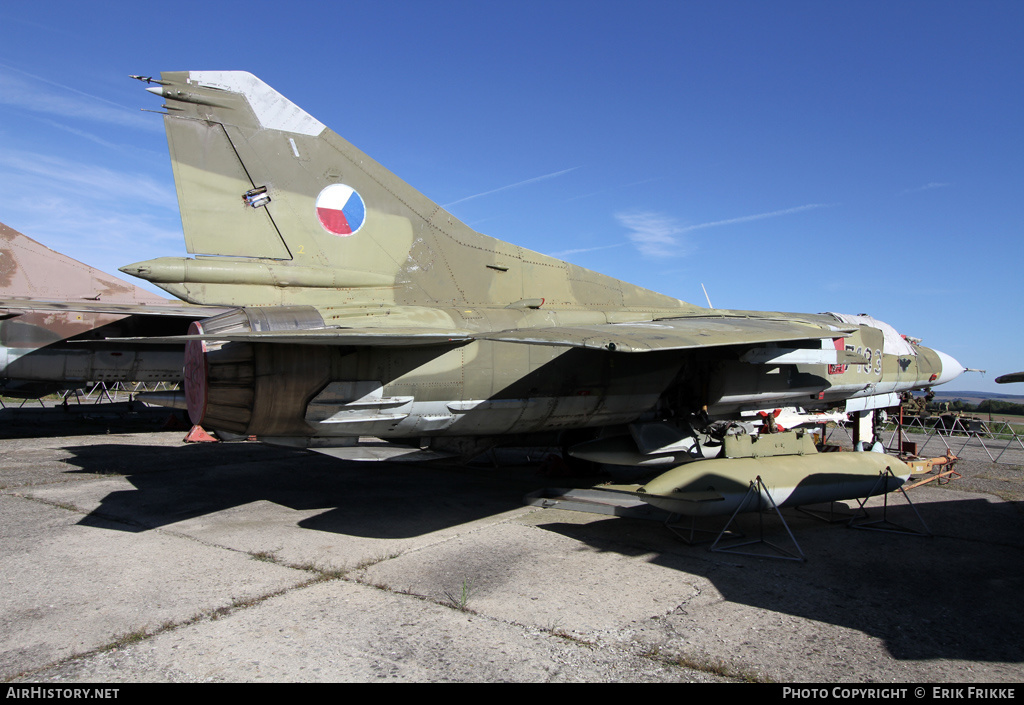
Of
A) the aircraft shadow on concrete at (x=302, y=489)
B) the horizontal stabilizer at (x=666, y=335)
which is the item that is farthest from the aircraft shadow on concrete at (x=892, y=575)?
the horizontal stabilizer at (x=666, y=335)

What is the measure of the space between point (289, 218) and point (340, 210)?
598 millimetres

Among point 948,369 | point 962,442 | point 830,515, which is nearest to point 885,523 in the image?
point 830,515

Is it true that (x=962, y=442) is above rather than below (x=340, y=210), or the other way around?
below

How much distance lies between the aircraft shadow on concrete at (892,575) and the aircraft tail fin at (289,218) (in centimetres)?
353

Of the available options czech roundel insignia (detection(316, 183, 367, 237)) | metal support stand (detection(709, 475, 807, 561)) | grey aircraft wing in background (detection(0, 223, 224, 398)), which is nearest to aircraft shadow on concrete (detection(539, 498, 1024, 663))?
metal support stand (detection(709, 475, 807, 561))

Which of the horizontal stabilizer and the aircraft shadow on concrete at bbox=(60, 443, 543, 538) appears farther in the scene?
the aircraft shadow on concrete at bbox=(60, 443, 543, 538)

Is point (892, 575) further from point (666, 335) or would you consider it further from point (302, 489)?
point (302, 489)

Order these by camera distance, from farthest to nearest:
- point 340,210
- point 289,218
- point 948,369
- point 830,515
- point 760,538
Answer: point 948,369 < point 830,515 < point 340,210 < point 289,218 < point 760,538

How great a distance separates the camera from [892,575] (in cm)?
551

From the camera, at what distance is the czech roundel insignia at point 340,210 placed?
24.1 feet

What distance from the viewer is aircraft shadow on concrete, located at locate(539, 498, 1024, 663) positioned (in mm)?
4285

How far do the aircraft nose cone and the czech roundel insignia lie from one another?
11.2 m

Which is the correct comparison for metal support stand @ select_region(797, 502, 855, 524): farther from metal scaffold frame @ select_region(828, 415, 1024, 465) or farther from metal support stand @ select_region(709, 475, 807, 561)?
metal scaffold frame @ select_region(828, 415, 1024, 465)
